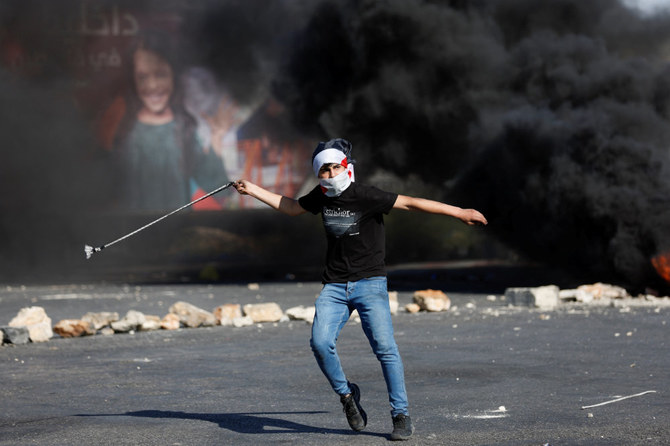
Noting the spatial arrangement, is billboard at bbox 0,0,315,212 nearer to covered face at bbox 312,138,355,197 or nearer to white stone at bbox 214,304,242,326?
white stone at bbox 214,304,242,326

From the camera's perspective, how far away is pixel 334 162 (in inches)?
224

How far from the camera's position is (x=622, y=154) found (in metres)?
20.3

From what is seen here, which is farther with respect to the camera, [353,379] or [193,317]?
[193,317]

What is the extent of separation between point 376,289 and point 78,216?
33202 mm

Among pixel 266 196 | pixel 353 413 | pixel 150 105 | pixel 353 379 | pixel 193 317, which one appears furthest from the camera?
pixel 150 105

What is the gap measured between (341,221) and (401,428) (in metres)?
1.28

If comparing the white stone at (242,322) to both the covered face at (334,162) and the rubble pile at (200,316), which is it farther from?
the covered face at (334,162)

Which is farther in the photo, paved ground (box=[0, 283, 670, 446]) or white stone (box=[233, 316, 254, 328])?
white stone (box=[233, 316, 254, 328])

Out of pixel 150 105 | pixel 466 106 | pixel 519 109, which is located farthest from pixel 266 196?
pixel 150 105

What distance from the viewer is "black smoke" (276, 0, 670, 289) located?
66.7ft

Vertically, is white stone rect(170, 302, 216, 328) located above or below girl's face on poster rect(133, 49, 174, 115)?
below

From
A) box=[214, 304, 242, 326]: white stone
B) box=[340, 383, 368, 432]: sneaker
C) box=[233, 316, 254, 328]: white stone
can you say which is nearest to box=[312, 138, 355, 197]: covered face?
box=[340, 383, 368, 432]: sneaker

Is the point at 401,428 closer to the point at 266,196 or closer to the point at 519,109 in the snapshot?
the point at 266,196

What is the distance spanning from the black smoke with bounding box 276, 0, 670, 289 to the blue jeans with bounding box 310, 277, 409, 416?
1412 centimetres
